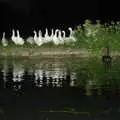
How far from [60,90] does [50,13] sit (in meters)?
25.3

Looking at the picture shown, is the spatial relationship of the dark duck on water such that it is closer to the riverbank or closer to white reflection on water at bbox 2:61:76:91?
the riverbank

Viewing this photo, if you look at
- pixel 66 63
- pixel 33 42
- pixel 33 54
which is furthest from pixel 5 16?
pixel 66 63

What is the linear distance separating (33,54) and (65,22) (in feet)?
53.5

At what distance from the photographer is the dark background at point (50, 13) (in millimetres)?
38719

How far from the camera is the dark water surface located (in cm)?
1136

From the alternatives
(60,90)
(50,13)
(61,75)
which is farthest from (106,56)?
(50,13)

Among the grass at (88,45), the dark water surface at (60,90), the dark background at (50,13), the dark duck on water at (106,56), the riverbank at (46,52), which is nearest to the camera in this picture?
the dark water surface at (60,90)

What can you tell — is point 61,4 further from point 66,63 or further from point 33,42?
point 66,63

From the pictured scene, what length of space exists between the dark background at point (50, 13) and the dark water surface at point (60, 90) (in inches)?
645

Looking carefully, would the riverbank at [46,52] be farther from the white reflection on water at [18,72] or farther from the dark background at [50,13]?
the dark background at [50,13]

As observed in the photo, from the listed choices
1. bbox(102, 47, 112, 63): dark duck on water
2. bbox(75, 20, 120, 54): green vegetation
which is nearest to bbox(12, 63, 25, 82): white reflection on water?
bbox(102, 47, 112, 63): dark duck on water

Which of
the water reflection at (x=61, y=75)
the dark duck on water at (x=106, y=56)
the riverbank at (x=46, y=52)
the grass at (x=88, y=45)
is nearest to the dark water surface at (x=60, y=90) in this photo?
the water reflection at (x=61, y=75)

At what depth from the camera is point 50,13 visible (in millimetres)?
39531

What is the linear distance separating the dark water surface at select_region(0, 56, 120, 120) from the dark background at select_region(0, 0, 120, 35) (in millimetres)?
16387
